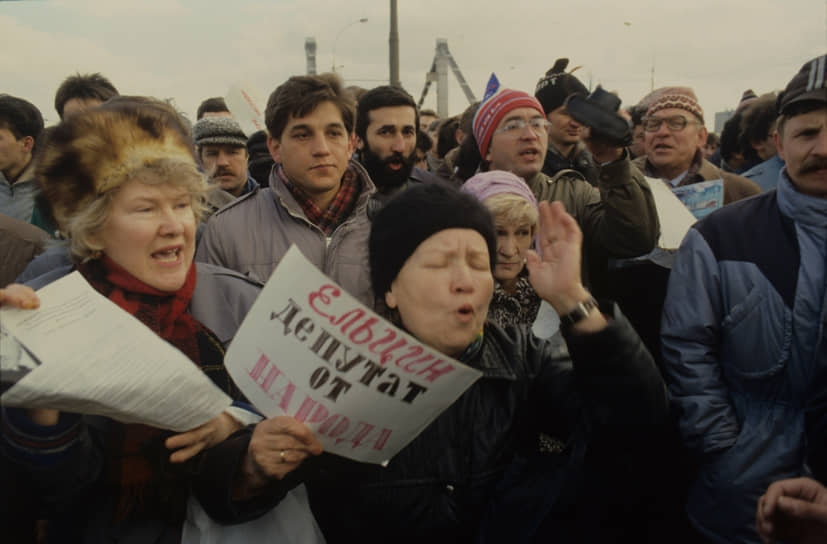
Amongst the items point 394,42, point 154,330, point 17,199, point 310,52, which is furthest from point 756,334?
point 310,52

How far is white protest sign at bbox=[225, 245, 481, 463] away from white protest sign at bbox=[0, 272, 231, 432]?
141 mm

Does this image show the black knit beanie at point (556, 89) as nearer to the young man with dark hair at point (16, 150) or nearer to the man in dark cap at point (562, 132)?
the man in dark cap at point (562, 132)

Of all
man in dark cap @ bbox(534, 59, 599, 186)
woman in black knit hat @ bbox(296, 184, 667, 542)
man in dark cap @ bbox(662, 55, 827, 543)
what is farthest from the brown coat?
woman in black knit hat @ bbox(296, 184, 667, 542)

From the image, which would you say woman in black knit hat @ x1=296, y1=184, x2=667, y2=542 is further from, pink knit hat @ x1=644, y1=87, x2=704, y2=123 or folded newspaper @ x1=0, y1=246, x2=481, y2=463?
pink knit hat @ x1=644, y1=87, x2=704, y2=123

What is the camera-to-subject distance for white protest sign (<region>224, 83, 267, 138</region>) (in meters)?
4.89

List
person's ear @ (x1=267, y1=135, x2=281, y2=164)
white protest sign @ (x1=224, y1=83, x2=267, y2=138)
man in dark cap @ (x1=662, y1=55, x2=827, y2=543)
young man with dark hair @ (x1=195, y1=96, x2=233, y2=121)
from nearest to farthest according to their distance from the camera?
man in dark cap @ (x1=662, y1=55, x2=827, y2=543), person's ear @ (x1=267, y1=135, x2=281, y2=164), white protest sign @ (x1=224, y1=83, x2=267, y2=138), young man with dark hair @ (x1=195, y1=96, x2=233, y2=121)

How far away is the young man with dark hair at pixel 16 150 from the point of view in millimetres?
3760

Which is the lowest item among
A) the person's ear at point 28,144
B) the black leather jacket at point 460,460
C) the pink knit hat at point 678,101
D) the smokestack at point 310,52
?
the black leather jacket at point 460,460

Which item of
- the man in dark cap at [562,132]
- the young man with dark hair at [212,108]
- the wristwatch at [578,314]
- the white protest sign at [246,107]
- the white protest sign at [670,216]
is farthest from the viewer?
the young man with dark hair at [212,108]

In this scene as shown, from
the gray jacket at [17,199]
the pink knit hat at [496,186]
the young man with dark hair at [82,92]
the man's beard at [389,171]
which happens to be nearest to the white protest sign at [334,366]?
the pink knit hat at [496,186]

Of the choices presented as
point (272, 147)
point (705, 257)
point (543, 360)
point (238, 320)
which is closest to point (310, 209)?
point (272, 147)

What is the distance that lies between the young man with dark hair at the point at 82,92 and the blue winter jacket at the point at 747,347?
3.90 metres

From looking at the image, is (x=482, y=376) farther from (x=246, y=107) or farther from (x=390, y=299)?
(x=246, y=107)

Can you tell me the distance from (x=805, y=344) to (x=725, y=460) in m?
0.44
